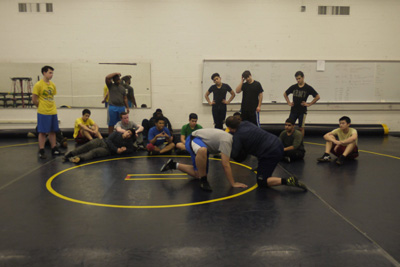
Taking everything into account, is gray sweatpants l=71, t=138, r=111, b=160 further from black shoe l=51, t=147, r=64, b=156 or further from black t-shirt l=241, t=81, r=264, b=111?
black t-shirt l=241, t=81, r=264, b=111

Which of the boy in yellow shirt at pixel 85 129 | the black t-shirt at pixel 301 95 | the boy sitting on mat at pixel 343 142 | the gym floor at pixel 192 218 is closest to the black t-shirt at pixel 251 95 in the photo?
the black t-shirt at pixel 301 95

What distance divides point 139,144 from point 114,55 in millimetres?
3362

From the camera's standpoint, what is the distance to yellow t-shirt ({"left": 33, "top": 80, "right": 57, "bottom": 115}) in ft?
20.8

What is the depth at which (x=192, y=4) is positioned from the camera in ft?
32.0

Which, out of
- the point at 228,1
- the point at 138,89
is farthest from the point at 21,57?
the point at 228,1

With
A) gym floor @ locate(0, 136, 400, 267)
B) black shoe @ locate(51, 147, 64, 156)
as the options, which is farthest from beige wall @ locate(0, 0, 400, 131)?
gym floor @ locate(0, 136, 400, 267)

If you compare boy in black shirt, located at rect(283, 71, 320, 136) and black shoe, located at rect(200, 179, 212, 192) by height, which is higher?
boy in black shirt, located at rect(283, 71, 320, 136)

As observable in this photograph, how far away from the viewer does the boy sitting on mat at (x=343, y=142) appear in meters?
6.23

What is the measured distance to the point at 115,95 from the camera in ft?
26.2

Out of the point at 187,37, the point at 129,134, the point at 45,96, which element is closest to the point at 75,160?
the point at 129,134

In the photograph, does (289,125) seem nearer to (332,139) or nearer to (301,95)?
(332,139)

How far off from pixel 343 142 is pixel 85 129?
18.8 feet

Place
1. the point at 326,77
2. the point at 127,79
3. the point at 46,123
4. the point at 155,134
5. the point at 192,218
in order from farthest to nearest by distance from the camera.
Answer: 1. the point at 326,77
2. the point at 127,79
3. the point at 155,134
4. the point at 46,123
5. the point at 192,218

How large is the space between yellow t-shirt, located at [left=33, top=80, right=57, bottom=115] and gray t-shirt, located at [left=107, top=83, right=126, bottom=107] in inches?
63.7
